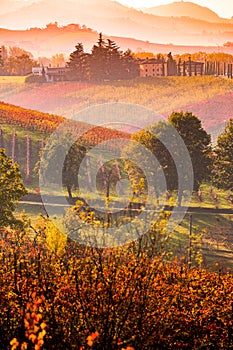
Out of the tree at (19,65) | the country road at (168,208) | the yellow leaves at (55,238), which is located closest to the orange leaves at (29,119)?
the country road at (168,208)

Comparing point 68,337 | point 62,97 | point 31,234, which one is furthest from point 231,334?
point 62,97

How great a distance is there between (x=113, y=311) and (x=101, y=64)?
420 feet

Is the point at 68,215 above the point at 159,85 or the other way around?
the other way around

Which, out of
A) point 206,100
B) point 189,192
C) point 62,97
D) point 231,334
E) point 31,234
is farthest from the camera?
point 62,97

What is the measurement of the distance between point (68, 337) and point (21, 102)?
141m

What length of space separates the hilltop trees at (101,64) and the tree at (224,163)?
80.9 metres

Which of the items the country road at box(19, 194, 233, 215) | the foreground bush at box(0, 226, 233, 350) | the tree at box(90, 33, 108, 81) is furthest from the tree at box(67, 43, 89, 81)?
the foreground bush at box(0, 226, 233, 350)

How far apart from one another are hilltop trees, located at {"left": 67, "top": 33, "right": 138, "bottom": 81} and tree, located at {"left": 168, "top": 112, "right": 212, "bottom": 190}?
80.5 metres

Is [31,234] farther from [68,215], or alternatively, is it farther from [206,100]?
[206,100]

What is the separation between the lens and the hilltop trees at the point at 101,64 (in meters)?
138

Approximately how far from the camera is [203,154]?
57.8 meters

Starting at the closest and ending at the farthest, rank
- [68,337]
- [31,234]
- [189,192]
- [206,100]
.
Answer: [68,337], [31,234], [189,192], [206,100]

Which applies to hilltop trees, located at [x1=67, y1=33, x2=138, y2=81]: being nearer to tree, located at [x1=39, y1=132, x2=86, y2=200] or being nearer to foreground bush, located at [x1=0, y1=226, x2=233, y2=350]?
tree, located at [x1=39, y1=132, x2=86, y2=200]

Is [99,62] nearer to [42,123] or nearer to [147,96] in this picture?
[147,96]
